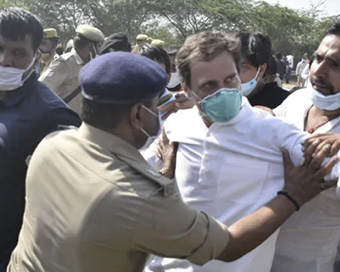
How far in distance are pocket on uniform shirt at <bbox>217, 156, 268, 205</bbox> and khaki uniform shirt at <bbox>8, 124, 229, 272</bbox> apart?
269mm

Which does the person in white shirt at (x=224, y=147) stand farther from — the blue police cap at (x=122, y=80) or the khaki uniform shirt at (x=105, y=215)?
the blue police cap at (x=122, y=80)

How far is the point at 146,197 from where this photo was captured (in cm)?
141

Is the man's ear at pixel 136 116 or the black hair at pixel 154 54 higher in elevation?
the man's ear at pixel 136 116

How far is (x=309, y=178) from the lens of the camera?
1706mm

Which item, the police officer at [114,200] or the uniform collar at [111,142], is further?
the uniform collar at [111,142]

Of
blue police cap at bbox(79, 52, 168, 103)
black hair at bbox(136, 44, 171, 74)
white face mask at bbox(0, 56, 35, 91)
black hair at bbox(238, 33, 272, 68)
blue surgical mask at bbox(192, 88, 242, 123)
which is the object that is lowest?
black hair at bbox(136, 44, 171, 74)

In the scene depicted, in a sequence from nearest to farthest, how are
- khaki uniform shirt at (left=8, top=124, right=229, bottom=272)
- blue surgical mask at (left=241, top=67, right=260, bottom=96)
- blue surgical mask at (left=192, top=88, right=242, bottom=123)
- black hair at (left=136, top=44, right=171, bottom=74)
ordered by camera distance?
khaki uniform shirt at (left=8, top=124, right=229, bottom=272) → blue surgical mask at (left=192, top=88, right=242, bottom=123) → blue surgical mask at (left=241, top=67, right=260, bottom=96) → black hair at (left=136, top=44, right=171, bottom=74)

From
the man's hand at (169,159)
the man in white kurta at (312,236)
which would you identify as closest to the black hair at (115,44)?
the man's hand at (169,159)

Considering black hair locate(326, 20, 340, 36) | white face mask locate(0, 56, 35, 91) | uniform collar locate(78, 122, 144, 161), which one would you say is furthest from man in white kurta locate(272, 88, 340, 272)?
white face mask locate(0, 56, 35, 91)

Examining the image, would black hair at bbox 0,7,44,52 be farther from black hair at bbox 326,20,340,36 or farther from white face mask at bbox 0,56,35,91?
black hair at bbox 326,20,340,36

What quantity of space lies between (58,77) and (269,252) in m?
3.62

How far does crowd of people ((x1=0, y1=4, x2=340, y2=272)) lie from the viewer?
4.72 feet

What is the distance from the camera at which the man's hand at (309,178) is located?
1.69 metres

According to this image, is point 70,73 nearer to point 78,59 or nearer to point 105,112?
point 78,59
